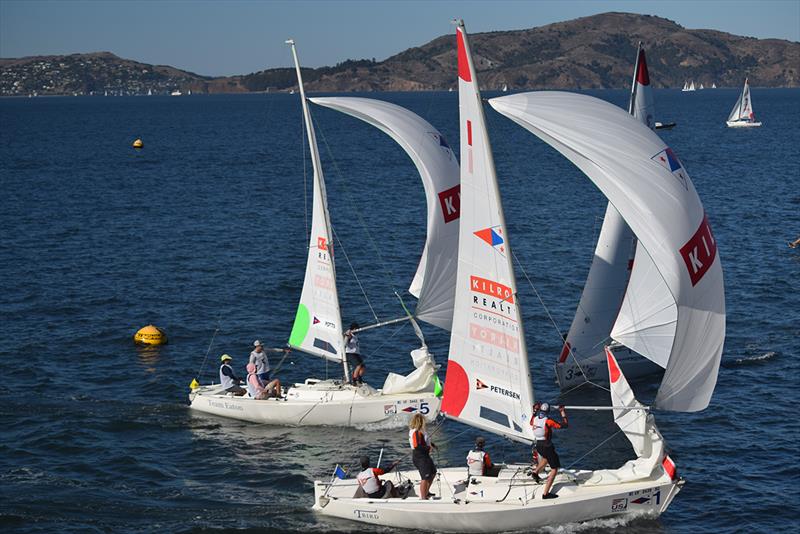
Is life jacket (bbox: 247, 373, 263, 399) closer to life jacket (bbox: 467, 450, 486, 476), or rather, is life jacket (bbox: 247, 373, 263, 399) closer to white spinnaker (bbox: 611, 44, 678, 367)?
life jacket (bbox: 467, 450, 486, 476)

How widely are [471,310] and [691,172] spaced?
77553 mm

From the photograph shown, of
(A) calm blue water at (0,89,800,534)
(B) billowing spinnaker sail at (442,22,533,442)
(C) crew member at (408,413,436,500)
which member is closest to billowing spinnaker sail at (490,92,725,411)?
(B) billowing spinnaker sail at (442,22,533,442)

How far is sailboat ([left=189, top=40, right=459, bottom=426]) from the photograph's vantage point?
102 ft

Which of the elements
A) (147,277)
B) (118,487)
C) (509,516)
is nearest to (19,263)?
(147,277)

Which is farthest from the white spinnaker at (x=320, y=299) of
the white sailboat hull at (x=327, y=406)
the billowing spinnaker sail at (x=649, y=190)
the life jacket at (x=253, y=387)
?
the billowing spinnaker sail at (x=649, y=190)

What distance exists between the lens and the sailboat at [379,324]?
102 feet

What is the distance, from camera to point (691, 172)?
9738 centimetres

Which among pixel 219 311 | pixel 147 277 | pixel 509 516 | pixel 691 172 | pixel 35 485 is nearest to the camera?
pixel 509 516

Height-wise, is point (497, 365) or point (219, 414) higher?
point (497, 365)

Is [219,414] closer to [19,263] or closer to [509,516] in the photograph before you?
[509,516]

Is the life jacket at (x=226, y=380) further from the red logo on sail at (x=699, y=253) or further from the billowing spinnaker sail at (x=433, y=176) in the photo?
the red logo on sail at (x=699, y=253)

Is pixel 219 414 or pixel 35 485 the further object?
pixel 219 414

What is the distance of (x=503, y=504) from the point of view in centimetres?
2444

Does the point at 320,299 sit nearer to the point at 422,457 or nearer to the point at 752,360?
the point at 422,457
